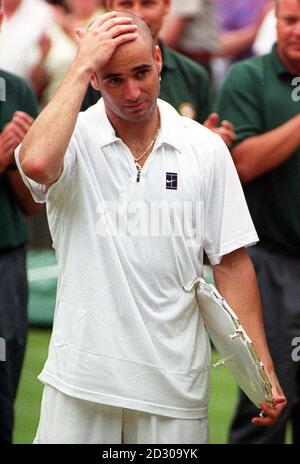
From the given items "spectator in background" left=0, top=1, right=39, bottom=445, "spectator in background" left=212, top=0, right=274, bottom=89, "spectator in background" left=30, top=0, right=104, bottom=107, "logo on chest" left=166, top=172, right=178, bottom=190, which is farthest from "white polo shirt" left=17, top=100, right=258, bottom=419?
"spectator in background" left=212, top=0, right=274, bottom=89

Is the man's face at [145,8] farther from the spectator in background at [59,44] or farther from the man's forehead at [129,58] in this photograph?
the spectator in background at [59,44]

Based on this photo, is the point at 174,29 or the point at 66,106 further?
the point at 174,29

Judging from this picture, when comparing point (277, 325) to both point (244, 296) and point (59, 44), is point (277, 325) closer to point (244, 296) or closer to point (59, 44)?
point (244, 296)

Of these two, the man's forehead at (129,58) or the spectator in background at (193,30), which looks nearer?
the man's forehead at (129,58)

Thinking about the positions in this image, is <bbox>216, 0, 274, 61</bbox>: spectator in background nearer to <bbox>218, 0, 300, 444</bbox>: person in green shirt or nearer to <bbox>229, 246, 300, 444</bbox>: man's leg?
<bbox>218, 0, 300, 444</bbox>: person in green shirt

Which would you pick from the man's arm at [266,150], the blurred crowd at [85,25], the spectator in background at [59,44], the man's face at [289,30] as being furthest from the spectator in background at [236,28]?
the man's arm at [266,150]

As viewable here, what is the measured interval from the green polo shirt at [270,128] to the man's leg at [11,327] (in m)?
1.07

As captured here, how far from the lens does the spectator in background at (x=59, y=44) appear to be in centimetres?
790

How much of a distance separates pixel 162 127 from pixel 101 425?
984mm

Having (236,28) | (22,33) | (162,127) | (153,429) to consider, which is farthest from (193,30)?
(153,429)

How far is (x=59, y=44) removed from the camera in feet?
27.3

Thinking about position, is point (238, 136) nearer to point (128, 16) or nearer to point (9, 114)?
point (9, 114)

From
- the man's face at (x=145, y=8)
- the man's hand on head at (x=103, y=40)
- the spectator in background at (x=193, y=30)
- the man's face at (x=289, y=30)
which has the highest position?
the man's hand on head at (x=103, y=40)

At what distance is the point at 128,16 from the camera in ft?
13.6
